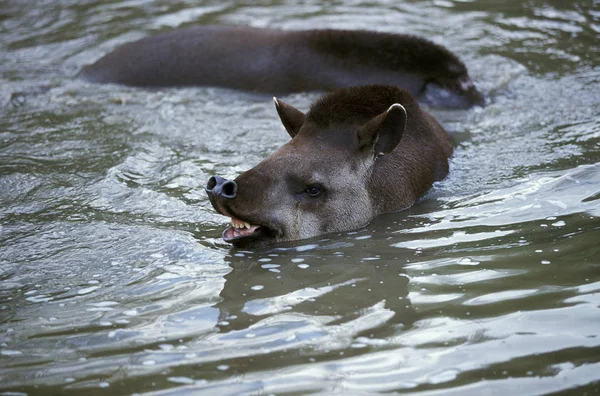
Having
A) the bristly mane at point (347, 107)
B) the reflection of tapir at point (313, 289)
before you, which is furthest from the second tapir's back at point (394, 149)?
the reflection of tapir at point (313, 289)

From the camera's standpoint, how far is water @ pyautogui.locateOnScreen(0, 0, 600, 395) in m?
4.21

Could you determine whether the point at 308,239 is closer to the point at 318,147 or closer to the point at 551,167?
the point at 318,147

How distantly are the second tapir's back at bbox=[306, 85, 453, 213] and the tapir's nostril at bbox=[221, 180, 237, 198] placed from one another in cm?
131

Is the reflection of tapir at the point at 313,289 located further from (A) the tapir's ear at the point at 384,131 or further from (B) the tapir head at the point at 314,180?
(A) the tapir's ear at the point at 384,131

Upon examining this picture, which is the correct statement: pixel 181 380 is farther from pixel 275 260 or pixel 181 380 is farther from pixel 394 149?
pixel 394 149

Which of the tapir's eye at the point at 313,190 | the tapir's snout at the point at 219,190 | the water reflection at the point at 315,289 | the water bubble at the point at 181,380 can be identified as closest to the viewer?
the water bubble at the point at 181,380

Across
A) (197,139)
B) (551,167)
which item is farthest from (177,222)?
(551,167)

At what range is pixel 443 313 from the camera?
469 cm

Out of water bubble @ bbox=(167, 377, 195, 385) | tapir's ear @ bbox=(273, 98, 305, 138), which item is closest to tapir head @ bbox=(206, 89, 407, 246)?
tapir's ear @ bbox=(273, 98, 305, 138)

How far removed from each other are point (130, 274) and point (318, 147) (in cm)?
186

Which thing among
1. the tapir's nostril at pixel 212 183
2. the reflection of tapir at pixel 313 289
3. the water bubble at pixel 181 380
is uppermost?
the tapir's nostril at pixel 212 183

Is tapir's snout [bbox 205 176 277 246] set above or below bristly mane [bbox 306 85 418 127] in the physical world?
below

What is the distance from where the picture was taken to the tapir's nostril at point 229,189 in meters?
5.56

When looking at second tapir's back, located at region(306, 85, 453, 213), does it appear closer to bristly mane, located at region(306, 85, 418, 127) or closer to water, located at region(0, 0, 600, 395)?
bristly mane, located at region(306, 85, 418, 127)
